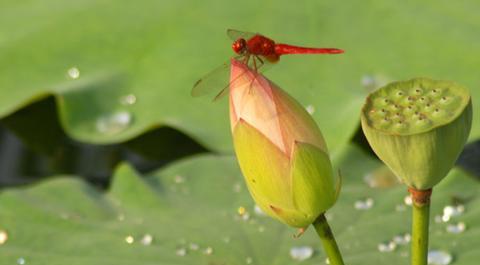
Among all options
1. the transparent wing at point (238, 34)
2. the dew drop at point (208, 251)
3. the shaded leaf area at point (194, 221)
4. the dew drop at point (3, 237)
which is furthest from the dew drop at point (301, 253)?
the dew drop at point (3, 237)

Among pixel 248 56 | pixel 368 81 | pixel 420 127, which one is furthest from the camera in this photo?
pixel 368 81

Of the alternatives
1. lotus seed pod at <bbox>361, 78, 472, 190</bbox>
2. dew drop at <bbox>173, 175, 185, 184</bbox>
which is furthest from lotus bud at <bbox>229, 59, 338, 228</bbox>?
dew drop at <bbox>173, 175, 185, 184</bbox>

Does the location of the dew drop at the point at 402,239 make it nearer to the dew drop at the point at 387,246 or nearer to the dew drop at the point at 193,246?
the dew drop at the point at 387,246

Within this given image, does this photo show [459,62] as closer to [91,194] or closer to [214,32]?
[214,32]

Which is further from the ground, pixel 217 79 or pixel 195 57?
pixel 217 79

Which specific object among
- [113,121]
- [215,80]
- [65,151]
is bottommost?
[65,151]

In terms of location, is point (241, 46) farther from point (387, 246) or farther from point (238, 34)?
point (387, 246)

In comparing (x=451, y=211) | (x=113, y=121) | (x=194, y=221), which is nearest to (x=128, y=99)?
(x=113, y=121)
